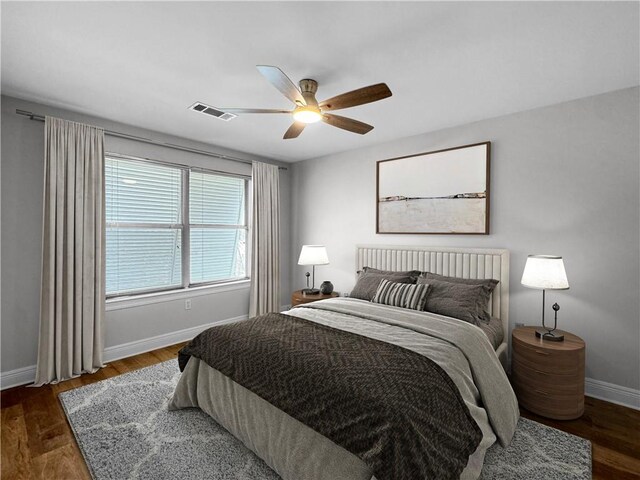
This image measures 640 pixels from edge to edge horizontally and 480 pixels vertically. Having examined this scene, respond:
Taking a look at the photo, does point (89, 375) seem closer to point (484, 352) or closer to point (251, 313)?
point (251, 313)

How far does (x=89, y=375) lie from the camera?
2998mm

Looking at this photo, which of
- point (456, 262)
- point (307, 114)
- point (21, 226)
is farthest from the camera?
point (456, 262)

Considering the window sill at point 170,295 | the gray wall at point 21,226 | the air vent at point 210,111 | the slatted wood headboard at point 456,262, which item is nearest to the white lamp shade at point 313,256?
the slatted wood headboard at point 456,262

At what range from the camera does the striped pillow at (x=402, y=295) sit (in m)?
2.90

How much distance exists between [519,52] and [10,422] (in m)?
4.32

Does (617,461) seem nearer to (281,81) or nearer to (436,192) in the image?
(436,192)

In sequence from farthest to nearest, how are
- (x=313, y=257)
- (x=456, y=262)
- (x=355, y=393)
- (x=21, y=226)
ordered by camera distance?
(x=313, y=257) < (x=456, y=262) < (x=21, y=226) < (x=355, y=393)

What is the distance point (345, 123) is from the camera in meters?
2.53

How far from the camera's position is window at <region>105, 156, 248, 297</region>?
3449 millimetres

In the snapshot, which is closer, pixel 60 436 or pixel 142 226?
pixel 60 436

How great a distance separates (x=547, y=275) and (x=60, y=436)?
369 cm

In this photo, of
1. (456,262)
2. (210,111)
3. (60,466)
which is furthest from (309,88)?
(60,466)

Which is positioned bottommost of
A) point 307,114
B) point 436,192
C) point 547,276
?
point 547,276

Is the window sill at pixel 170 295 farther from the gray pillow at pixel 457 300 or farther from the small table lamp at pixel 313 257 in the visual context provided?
the gray pillow at pixel 457 300
